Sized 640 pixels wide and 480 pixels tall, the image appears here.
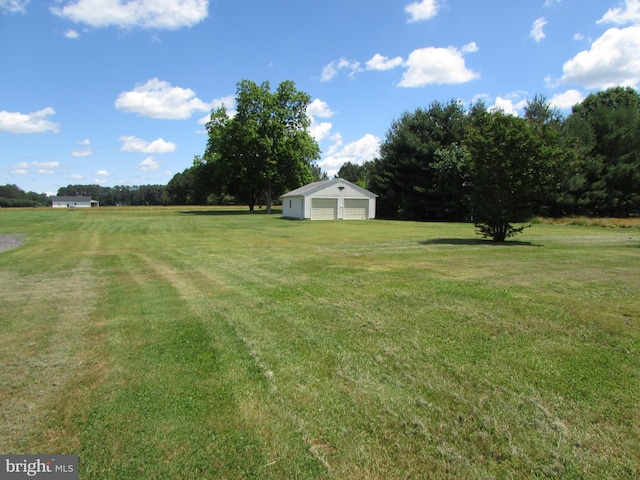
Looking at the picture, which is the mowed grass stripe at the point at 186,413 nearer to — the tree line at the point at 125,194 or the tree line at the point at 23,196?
the tree line at the point at 125,194

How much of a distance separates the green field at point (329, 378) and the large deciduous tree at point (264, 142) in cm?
3802

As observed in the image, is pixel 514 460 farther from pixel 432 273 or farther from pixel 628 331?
pixel 432 273

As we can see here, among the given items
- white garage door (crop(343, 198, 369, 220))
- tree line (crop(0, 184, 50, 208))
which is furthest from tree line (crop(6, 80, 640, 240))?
tree line (crop(0, 184, 50, 208))

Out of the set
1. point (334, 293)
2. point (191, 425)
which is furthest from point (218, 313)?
point (191, 425)

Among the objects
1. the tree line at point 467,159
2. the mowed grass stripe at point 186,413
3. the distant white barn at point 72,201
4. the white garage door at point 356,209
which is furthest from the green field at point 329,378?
the distant white barn at point 72,201

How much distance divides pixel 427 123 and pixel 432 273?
107 ft

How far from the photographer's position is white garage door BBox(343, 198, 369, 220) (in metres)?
36.3

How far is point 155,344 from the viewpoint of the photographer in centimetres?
432

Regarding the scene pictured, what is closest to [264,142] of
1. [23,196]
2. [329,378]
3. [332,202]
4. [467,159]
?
[332,202]

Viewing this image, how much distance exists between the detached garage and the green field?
91.4 feet

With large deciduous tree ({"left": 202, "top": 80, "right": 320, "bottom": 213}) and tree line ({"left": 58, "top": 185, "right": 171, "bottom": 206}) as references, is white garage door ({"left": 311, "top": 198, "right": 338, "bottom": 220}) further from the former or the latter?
tree line ({"left": 58, "top": 185, "right": 171, "bottom": 206})

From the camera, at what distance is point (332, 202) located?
117 ft

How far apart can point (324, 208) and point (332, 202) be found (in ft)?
3.29

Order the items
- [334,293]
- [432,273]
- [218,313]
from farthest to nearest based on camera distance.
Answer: [432,273]
[334,293]
[218,313]
